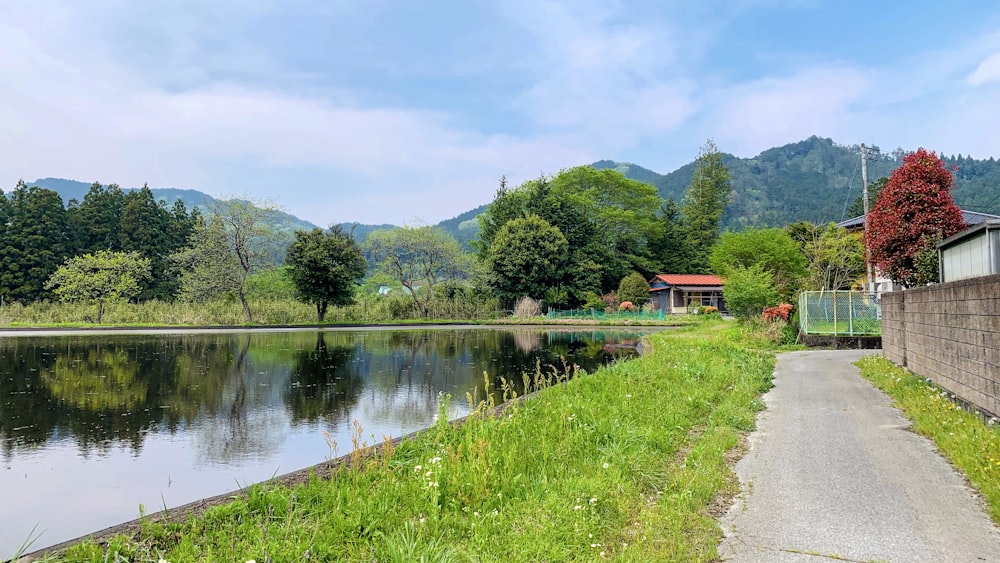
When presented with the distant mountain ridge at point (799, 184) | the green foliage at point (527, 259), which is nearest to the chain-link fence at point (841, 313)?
the green foliage at point (527, 259)

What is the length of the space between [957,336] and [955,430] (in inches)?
62.1

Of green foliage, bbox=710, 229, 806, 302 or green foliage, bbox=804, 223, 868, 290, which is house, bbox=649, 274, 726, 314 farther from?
green foliage, bbox=804, 223, 868, 290

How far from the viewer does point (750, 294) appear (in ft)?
62.7

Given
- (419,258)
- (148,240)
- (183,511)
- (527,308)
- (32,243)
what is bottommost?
(183,511)

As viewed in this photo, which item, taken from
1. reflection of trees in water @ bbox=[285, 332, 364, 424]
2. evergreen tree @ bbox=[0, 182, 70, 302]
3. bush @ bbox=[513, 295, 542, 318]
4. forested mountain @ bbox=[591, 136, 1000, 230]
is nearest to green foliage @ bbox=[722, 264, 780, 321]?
reflection of trees in water @ bbox=[285, 332, 364, 424]

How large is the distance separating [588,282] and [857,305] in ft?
77.8

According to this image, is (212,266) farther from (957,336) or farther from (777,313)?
(957,336)

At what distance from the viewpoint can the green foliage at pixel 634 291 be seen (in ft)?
122

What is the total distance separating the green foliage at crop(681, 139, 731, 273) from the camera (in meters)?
49.9

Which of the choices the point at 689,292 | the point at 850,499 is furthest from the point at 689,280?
the point at 850,499

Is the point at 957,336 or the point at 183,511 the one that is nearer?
the point at 183,511

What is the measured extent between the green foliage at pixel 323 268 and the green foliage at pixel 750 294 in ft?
75.3

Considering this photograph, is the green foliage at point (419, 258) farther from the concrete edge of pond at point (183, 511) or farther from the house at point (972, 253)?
the concrete edge of pond at point (183, 511)

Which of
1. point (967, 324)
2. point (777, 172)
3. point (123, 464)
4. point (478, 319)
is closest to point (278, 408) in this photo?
point (123, 464)
